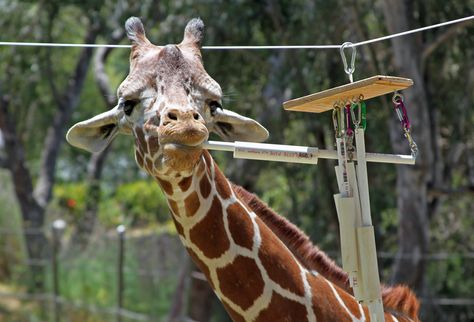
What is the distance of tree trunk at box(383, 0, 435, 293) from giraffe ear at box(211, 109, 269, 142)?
18.7 feet

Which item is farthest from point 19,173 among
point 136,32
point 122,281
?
point 136,32

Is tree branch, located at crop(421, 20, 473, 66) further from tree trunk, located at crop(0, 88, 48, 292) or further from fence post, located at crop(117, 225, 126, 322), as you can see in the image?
tree trunk, located at crop(0, 88, 48, 292)

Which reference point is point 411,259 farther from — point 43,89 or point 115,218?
point 115,218

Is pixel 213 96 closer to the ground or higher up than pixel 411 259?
higher up

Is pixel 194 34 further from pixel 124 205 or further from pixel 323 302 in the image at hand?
pixel 124 205

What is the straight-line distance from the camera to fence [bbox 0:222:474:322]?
37.0 ft

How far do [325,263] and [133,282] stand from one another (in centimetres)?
769

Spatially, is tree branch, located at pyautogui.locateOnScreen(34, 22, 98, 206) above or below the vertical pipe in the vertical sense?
above

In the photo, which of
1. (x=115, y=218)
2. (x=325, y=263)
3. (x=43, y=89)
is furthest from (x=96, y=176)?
(x=325, y=263)

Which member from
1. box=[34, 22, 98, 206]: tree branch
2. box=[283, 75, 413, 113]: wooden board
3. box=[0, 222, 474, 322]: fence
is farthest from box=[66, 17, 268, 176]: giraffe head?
box=[34, 22, 98, 206]: tree branch

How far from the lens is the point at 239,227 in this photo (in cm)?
442

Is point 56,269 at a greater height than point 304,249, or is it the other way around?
point 304,249

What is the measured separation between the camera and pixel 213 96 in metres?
4.38

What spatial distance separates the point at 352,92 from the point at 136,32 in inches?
A: 52.2
